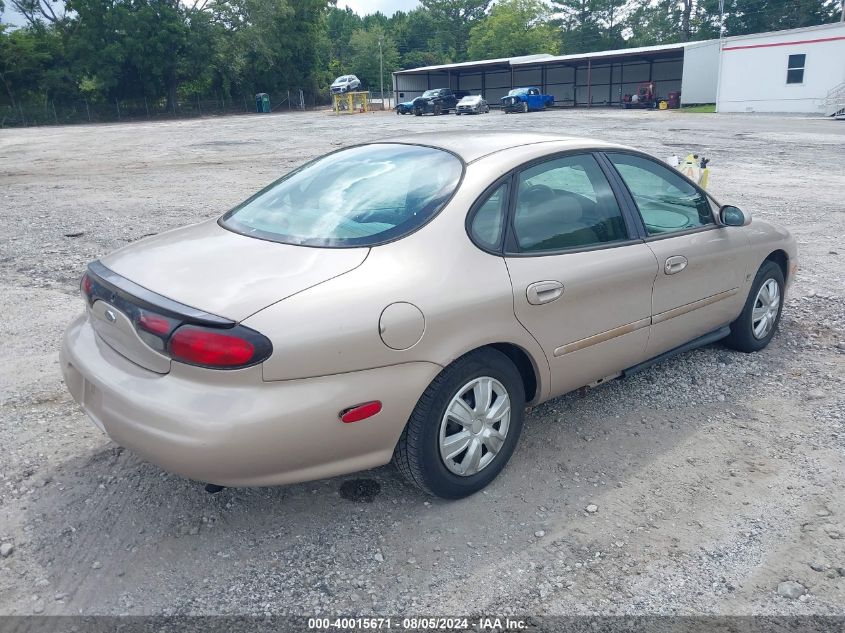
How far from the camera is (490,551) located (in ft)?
9.45

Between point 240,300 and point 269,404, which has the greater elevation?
point 240,300

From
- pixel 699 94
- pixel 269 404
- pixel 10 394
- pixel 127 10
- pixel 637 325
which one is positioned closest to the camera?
pixel 269 404

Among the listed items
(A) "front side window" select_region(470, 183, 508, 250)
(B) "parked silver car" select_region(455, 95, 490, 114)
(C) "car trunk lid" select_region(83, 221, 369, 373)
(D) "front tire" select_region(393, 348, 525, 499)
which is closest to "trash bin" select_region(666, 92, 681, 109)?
(B) "parked silver car" select_region(455, 95, 490, 114)

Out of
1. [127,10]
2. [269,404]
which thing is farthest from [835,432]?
[127,10]

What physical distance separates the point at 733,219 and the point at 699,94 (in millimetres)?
41213

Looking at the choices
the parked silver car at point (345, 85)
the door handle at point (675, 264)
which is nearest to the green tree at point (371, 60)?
the parked silver car at point (345, 85)

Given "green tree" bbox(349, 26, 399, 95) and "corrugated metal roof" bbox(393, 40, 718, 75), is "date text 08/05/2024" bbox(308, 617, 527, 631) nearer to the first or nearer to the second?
"corrugated metal roof" bbox(393, 40, 718, 75)

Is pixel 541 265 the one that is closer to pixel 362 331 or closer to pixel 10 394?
pixel 362 331

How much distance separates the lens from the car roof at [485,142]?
11.6ft

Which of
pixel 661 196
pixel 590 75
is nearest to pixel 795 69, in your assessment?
pixel 590 75

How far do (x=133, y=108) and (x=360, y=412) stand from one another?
2264 inches

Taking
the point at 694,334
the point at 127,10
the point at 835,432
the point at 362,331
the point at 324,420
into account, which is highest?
the point at 127,10

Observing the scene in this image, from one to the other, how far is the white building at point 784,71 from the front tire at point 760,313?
32113 millimetres

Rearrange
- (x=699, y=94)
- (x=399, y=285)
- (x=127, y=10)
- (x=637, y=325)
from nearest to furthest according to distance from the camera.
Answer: (x=399, y=285) < (x=637, y=325) < (x=699, y=94) < (x=127, y=10)
